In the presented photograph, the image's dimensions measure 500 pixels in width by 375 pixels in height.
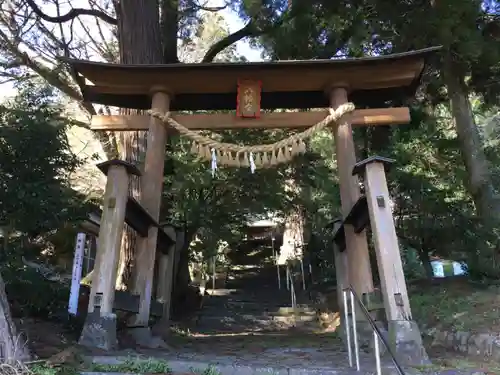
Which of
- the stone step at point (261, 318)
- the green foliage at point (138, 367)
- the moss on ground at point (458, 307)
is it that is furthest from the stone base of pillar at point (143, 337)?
the stone step at point (261, 318)

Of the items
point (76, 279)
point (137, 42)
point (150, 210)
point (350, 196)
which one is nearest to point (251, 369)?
point (150, 210)

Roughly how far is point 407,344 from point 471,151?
388 centimetres

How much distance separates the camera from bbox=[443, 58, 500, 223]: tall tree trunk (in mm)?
6297

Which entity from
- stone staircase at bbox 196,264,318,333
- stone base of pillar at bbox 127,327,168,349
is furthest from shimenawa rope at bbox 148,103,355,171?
stone staircase at bbox 196,264,318,333

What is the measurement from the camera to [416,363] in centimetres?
368

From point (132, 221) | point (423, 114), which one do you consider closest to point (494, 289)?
point (423, 114)

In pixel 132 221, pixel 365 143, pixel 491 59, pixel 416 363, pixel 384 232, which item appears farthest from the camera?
pixel 365 143

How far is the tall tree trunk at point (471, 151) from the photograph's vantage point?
20.7 feet

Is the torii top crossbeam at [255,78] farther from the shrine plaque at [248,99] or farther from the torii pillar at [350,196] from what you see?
the torii pillar at [350,196]

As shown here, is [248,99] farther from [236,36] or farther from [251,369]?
[236,36]

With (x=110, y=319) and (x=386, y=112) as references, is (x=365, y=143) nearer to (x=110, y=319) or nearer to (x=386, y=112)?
(x=386, y=112)

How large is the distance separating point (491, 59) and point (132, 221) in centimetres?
539

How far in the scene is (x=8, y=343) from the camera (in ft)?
9.81

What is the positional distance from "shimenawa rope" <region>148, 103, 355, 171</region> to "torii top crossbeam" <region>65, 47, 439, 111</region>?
1.52 feet
